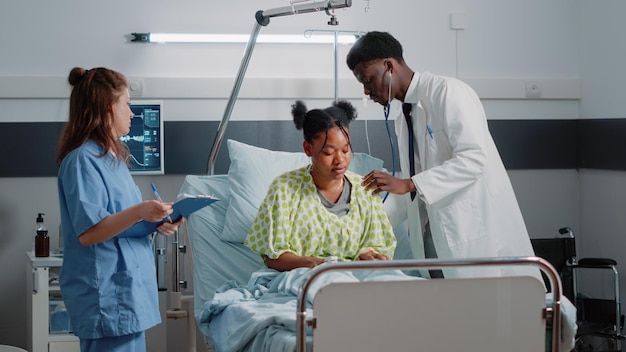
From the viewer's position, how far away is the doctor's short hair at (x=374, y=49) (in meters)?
3.16

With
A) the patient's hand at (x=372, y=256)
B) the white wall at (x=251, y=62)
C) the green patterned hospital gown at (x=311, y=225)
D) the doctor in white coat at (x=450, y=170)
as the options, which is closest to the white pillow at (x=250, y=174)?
the green patterned hospital gown at (x=311, y=225)

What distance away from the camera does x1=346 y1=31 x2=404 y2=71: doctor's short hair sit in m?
3.16

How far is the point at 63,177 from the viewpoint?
2600 millimetres

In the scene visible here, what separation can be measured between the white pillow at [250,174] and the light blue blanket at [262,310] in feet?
1.12

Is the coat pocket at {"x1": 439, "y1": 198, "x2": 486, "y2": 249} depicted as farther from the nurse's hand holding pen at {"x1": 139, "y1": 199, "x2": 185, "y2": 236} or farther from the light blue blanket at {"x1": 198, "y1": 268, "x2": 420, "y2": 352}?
the nurse's hand holding pen at {"x1": 139, "y1": 199, "x2": 185, "y2": 236}

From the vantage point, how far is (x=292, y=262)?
3148 mm

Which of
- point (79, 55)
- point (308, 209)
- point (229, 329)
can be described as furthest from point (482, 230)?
point (79, 55)

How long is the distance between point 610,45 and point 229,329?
272 centimetres

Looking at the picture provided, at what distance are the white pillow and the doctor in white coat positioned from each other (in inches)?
28.9

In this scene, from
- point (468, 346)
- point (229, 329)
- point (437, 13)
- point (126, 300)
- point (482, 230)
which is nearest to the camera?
point (468, 346)

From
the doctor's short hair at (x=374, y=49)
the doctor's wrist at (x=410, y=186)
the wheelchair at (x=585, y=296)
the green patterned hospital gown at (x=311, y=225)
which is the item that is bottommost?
the wheelchair at (x=585, y=296)

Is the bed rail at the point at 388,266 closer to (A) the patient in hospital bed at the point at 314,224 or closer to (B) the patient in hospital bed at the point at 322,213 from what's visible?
(A) the patient in hospital bed at the point at 314,224

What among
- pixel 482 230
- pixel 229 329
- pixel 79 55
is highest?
pixel 79 55

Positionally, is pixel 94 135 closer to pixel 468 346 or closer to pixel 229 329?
pixel 229 329
